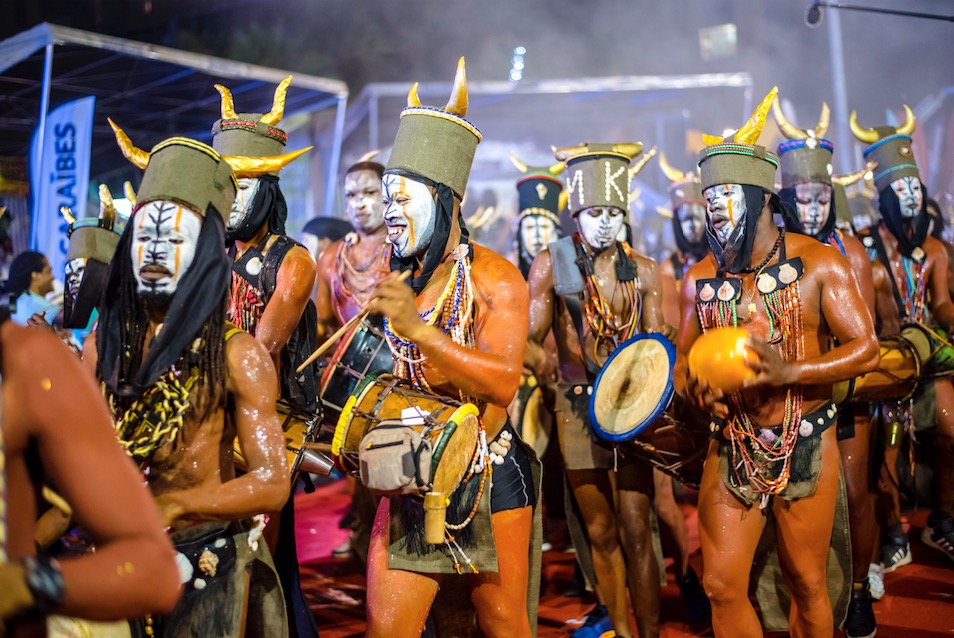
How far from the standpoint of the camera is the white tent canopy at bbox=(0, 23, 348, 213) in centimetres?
895

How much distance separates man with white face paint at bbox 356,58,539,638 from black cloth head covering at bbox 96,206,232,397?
26.7 inches

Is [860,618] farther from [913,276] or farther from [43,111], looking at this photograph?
[43,111]

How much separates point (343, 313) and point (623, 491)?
2774 millimetres

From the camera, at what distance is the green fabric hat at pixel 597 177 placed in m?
5.61

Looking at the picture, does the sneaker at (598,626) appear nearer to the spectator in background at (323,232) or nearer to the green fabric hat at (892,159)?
the green fabric hat at (892,159)

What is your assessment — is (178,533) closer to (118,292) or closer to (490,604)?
(118,292)

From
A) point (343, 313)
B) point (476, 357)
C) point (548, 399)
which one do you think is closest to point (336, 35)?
point (343, 313)

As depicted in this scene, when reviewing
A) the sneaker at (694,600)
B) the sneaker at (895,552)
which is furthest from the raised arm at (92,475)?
the sneaker at (895,552)

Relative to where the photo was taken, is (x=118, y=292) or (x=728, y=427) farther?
(x=728, y=427)

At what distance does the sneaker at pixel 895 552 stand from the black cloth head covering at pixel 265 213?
4716 mm

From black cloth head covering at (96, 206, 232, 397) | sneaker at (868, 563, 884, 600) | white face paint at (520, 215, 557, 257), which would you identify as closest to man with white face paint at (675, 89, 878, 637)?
sneaker at (868, 563, 884, 600)

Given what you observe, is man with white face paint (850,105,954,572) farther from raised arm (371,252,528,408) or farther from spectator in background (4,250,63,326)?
spectator in background (4,250,63,326)

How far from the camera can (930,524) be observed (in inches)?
258

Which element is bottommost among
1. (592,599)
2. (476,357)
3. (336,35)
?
(592,599)
